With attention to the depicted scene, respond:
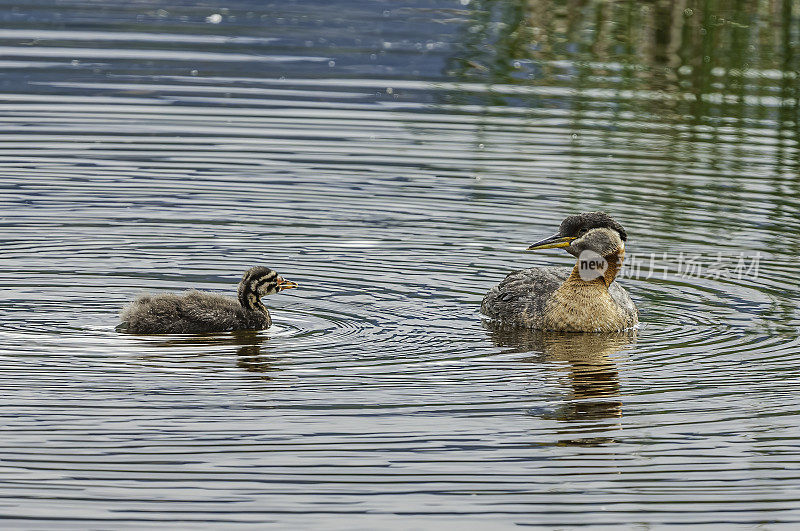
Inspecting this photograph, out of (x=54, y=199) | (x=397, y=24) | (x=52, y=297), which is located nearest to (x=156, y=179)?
(x=54, y=199)

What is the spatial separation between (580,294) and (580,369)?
1220 mm

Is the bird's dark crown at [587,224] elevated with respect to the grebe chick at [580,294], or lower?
elevated

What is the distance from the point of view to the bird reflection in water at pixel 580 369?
27.5 ft

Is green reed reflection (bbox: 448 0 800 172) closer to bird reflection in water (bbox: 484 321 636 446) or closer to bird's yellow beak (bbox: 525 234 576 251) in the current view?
bird's yellow beak (bbox: 525 234 576 251)

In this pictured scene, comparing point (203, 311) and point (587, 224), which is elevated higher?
point (587, 224)

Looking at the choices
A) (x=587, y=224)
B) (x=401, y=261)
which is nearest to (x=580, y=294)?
(x=587, y=224)

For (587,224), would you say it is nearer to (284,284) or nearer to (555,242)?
(555,242)

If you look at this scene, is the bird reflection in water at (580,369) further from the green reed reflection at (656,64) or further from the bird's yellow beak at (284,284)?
the green reed reflection at (656,64)

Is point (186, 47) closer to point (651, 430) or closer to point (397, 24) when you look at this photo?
point (397, 24)

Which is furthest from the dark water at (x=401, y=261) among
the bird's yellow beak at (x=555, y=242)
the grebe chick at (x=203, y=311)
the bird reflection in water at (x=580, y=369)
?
the bird's yellow beak at (x=555, y=242)

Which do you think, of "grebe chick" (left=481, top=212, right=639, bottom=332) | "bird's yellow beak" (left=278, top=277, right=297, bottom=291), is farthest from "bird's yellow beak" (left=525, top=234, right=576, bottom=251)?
"bird's yellow beak" (left=278, top=277, right=297, bottom=291)

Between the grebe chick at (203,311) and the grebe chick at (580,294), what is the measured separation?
1.59 meters

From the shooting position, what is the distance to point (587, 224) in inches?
436

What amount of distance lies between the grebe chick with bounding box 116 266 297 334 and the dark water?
0.63 ft
